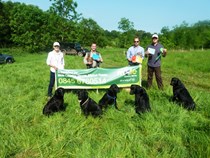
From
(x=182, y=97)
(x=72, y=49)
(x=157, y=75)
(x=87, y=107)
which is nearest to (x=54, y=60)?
(x=87, y=107)

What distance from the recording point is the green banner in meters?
8.48

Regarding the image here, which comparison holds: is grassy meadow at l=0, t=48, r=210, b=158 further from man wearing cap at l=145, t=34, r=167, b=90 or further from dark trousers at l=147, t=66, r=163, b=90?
man wearing cap at l=145, t=34, r=167, b=90

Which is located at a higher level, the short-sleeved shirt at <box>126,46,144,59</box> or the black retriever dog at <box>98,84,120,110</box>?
the short-sleeved shirt at <box>126,46,144,59</box>

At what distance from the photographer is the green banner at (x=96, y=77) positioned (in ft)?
27.8

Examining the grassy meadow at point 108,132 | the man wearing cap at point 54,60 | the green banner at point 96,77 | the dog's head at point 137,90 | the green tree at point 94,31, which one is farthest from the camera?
the green tree at point 94,31

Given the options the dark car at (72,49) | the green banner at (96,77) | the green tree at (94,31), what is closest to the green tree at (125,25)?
the green tree at (94,31)

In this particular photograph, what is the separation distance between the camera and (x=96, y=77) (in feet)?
28.0

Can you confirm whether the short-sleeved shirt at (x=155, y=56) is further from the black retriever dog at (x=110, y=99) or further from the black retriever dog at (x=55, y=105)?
the black retriever dog at (x=55, y=105)

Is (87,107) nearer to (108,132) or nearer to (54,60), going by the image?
(108,132)

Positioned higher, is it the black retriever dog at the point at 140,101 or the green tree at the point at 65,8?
the green tree at the point at 65,8

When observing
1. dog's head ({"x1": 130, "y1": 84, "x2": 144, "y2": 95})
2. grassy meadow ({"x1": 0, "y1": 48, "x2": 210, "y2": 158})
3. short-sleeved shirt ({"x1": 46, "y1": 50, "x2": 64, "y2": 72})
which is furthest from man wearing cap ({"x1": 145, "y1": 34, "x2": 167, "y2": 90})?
short-sleeved shirt ({"x1": 46, "y1": 50, "x2": 64, "y2": 72})

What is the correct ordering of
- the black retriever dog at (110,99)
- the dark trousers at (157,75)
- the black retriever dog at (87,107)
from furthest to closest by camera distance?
the dark trousers at (157,75)
the black retriever dog at (110,99)
the black retriever dog at (87,107)

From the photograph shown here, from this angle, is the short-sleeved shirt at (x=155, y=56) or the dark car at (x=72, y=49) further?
the dark car at (x=72, y=49)

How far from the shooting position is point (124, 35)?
65875mm
